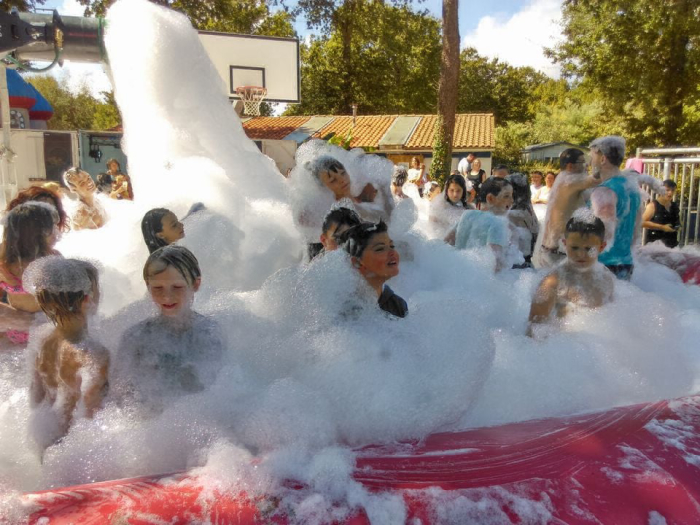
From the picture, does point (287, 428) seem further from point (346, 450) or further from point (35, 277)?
point (35, 277)

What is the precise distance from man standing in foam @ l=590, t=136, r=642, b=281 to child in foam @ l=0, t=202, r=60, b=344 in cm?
282

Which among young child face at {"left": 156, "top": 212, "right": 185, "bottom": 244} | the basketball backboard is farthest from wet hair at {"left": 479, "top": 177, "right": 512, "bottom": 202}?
the basketball backboard

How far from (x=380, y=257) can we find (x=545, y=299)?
0.87 meters

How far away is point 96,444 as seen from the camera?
174cm

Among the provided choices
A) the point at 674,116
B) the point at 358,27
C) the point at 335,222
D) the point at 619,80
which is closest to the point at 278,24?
the point at 358,27

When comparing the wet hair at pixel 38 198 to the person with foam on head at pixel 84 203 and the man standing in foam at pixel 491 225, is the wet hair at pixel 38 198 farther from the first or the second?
the man standing in foam at pixel 491 225

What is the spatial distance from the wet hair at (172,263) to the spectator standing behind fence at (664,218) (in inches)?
205

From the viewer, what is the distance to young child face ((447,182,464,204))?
4.75m

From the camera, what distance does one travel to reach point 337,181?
10.9 ft

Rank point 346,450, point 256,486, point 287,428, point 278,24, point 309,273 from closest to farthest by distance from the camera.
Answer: point 256,486 → point 346,450 → point 287,428 → point 309,273 → point 278,24

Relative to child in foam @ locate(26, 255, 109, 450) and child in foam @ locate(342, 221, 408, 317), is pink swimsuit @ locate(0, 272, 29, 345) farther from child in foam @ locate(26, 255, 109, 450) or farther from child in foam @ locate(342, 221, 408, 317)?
child in foam @ locate(342, 221, 408, 317)

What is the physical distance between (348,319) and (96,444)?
3.28 ft

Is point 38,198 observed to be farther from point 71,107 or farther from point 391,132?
point 71,107

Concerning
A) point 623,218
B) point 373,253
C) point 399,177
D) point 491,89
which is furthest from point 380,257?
point 491,89
